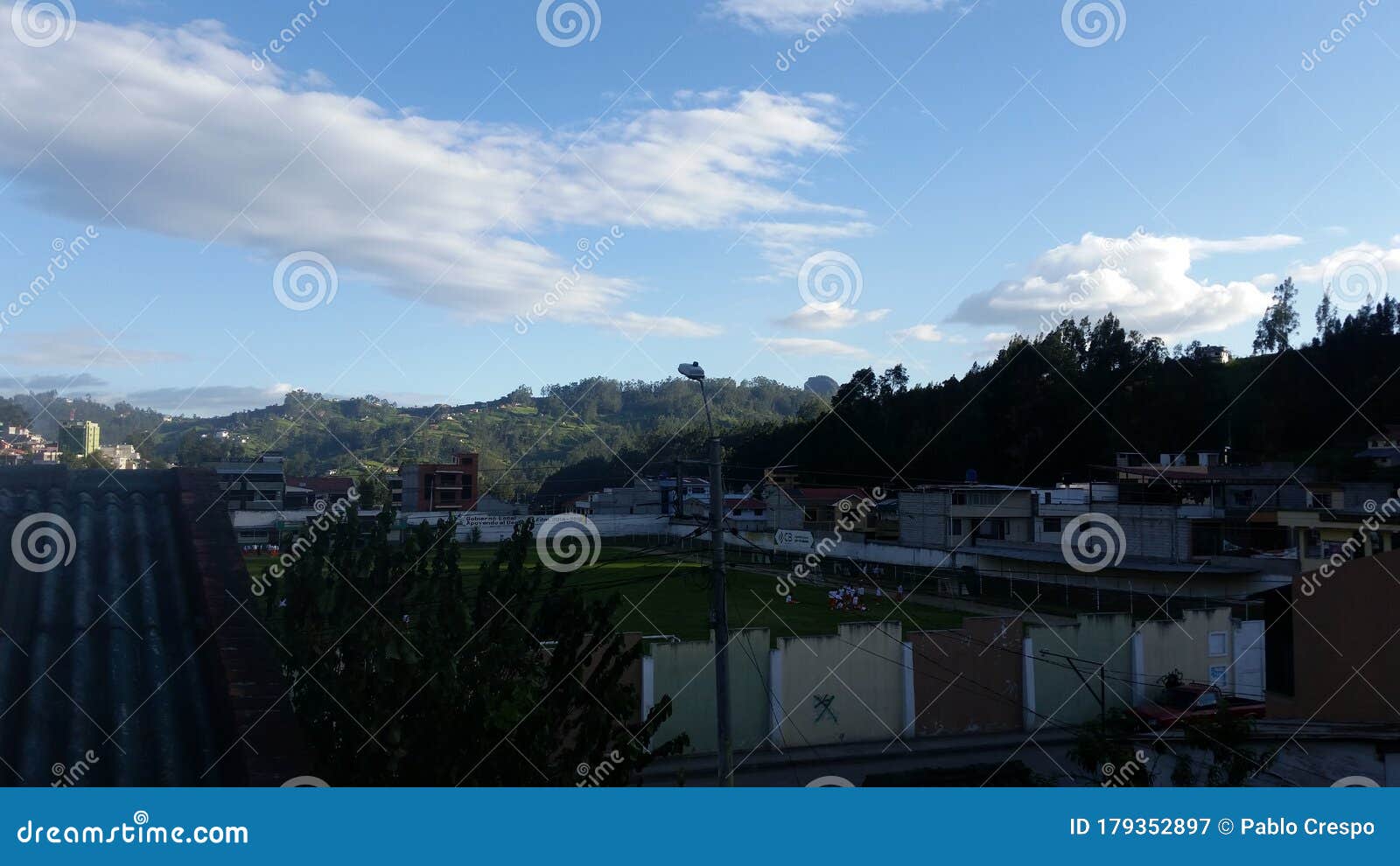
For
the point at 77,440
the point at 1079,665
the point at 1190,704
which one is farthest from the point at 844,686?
the point at 77,440

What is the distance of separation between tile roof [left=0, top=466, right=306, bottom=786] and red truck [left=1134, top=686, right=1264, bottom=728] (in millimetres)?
11377

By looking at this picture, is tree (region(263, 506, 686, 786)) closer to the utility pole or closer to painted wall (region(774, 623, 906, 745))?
the utility pole

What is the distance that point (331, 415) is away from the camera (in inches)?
2472

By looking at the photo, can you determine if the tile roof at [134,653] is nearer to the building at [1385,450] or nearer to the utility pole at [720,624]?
the utility pole at [720,624]

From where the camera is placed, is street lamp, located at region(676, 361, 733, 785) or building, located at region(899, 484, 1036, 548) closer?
street lamp, located at region(676, 361, 733, 785)

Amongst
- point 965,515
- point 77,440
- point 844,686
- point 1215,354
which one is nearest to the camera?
point 77,440

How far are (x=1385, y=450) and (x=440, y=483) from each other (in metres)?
31.6

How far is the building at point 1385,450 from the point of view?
97.9 ft

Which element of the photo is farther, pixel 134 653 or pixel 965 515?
pixel 965 515

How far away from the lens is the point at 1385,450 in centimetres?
3100

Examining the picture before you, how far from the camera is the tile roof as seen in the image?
9.04ft

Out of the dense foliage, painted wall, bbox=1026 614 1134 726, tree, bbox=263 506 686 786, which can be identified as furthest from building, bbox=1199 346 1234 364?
tree, bbox=263 506 686 786

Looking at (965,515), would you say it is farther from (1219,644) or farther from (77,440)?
(77,440)

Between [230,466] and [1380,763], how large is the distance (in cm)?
1181
